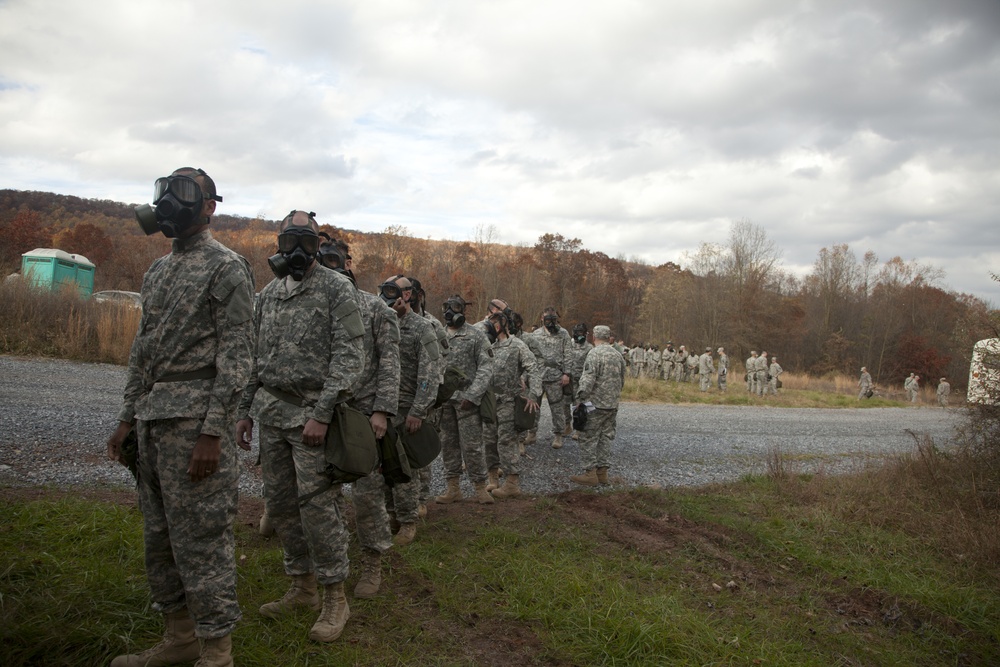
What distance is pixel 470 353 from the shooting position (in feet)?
22.9

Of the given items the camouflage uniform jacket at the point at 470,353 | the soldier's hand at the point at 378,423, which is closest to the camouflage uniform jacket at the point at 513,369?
the camouflage uniform jacket at the point at 470,353

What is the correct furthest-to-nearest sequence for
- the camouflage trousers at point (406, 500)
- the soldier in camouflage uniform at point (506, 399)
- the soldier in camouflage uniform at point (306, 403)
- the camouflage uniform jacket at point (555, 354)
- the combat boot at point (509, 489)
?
the camouflage uniform jacket at point (555, 354), the soldier in camouflage uniform at point (506, 399), the combat boot at point (509, 489), the camouflage trousers at point (406, 500), the soldier in camouflage uniform at point (306, 403)

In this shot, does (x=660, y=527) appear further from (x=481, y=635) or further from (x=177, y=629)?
(x=177, y=629)

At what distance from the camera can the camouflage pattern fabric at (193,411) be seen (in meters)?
2.87

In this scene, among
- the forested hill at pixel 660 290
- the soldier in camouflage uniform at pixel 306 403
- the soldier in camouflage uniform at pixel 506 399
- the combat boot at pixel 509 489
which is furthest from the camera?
the forested hill at pixel 660 290

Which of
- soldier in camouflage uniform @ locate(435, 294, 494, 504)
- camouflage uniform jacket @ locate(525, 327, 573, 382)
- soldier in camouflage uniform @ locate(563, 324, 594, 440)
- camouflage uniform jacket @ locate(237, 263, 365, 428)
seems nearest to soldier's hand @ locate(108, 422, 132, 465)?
camouflage uniform jacket @ locate(237, 263, 365, 428)

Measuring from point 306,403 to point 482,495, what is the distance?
3.43 meters

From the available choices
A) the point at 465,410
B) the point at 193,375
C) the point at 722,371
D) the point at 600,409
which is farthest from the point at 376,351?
the point at 722,371

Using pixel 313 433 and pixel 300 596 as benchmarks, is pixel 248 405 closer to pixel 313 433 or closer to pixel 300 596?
pixel 313 433

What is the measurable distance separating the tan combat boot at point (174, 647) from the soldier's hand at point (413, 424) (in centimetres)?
210

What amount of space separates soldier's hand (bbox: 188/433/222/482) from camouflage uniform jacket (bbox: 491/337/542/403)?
5.19 meters

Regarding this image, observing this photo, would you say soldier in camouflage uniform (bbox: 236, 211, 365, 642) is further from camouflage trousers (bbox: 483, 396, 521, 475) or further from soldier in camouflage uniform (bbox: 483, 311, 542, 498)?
camouflage trousers (bbox: 483, 396, 521, 475)

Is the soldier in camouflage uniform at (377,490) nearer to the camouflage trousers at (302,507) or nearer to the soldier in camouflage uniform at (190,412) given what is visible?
the camouflage trousers at (302,507)

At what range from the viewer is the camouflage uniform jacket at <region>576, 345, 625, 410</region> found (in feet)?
26.7
